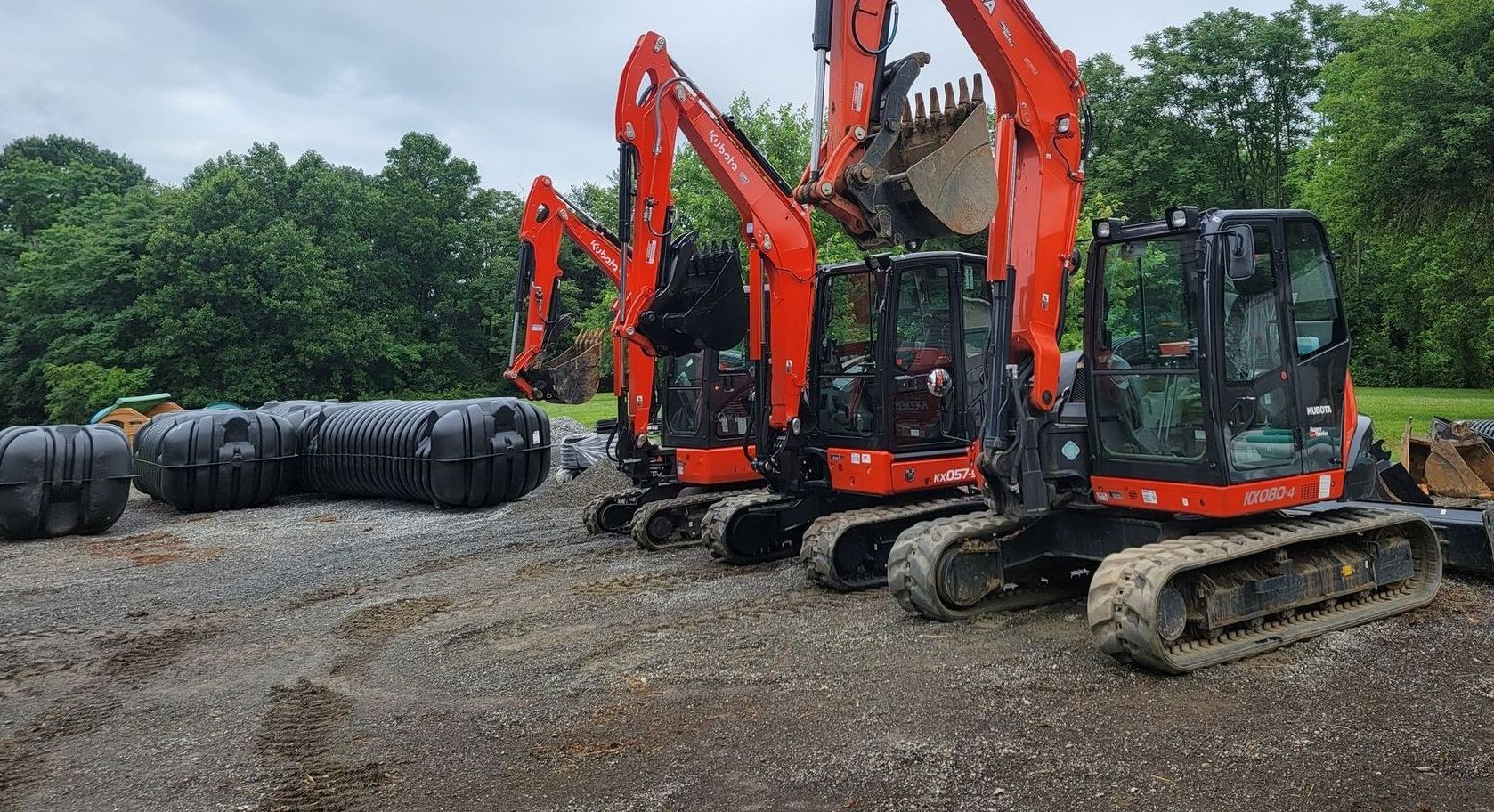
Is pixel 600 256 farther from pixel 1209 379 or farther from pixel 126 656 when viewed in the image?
pixel 1209 379

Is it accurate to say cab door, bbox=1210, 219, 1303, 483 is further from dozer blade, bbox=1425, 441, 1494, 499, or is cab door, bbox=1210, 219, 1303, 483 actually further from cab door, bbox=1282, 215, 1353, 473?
dozer blade, bbox=1425, 441, 1494, 499

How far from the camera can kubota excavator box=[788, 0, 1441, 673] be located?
5938mm

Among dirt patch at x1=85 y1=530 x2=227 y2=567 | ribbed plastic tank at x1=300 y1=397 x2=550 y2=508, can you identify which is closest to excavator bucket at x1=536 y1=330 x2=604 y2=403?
ribbed plastic tank at x1=300 y1=397 x2=550 y2=508

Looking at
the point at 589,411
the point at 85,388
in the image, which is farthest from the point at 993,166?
the point at 85,388

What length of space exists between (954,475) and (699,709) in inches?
163

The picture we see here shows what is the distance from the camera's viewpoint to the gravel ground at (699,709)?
4.28m

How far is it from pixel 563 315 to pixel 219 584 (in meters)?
5.52

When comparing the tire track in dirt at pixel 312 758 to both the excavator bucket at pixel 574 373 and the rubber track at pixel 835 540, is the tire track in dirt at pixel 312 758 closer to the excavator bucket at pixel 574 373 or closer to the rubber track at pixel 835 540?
the rubber track at pixel 835 540

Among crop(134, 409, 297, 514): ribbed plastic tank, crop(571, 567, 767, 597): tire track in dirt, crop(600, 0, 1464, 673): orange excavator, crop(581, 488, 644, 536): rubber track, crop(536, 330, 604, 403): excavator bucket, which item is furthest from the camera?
crop(134, 409, 297, 514): ribbed plastic tank

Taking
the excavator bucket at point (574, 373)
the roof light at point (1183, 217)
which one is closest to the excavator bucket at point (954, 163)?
the roof light at point (1183, 217)

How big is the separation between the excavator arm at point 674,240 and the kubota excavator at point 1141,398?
2.39 metres

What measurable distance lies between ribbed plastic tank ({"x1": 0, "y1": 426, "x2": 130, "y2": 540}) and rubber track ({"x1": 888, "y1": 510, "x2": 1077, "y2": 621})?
10.6 meters

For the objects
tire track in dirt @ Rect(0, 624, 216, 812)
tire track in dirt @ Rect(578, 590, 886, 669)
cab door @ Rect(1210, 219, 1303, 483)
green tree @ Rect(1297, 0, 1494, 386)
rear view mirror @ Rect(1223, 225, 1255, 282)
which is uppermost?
green tree @ Rect(1297, 0, 1494, 386)

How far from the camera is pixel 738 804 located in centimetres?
414
